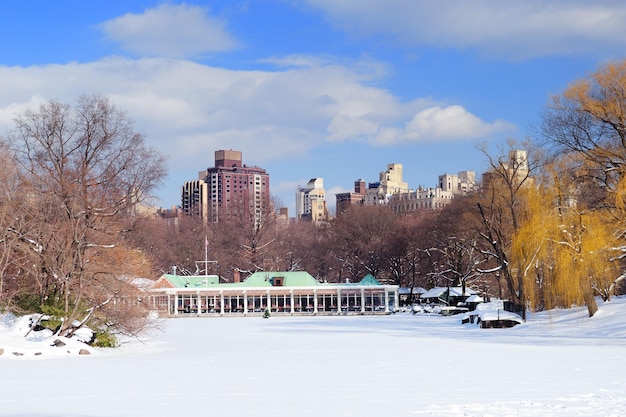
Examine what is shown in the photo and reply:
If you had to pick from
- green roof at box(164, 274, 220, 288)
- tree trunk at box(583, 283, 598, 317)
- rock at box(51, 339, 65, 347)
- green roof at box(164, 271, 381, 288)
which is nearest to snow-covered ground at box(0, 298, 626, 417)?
rock at box(51, 339, 65, 347)

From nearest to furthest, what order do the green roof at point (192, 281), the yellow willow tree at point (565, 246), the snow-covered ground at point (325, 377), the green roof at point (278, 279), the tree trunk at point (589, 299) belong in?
1. the snow-covered ground at point (325, 377)
2. the yellow willow tree at point (565, 246)
3. the tree trunk at point (589, 299)
4. the green roof at point (278, 279)
5. the green roof at point (192, 281)

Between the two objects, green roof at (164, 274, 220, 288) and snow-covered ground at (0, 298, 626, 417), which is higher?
green roof at (164, 274, 220, 288)

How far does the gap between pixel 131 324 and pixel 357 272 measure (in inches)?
2436

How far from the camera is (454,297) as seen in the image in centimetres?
7488

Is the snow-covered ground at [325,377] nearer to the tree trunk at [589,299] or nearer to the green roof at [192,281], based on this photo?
the tree trunk at [589,299]

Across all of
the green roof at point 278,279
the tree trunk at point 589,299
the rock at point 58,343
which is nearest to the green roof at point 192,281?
the green roof at point 278,279

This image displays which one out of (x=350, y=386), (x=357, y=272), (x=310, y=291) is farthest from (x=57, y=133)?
(x=357, y=272)

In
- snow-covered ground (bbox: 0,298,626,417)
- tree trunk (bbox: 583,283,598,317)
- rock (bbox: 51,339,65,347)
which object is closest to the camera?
snow-covered ground (bbox: 0,298,626,417)

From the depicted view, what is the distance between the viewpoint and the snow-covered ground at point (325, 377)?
48.6 ft

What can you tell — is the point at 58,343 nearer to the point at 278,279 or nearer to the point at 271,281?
the point at 278,279

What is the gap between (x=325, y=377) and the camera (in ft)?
66.3

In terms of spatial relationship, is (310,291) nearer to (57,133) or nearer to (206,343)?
(206,343)

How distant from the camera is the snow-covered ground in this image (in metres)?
14.8

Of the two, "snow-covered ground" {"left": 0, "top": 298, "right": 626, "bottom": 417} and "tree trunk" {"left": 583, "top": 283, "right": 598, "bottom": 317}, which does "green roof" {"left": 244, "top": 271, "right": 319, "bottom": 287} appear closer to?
"tree trunk" {"left": 583, "top": 283, "right": 598, "bottom": 317}
